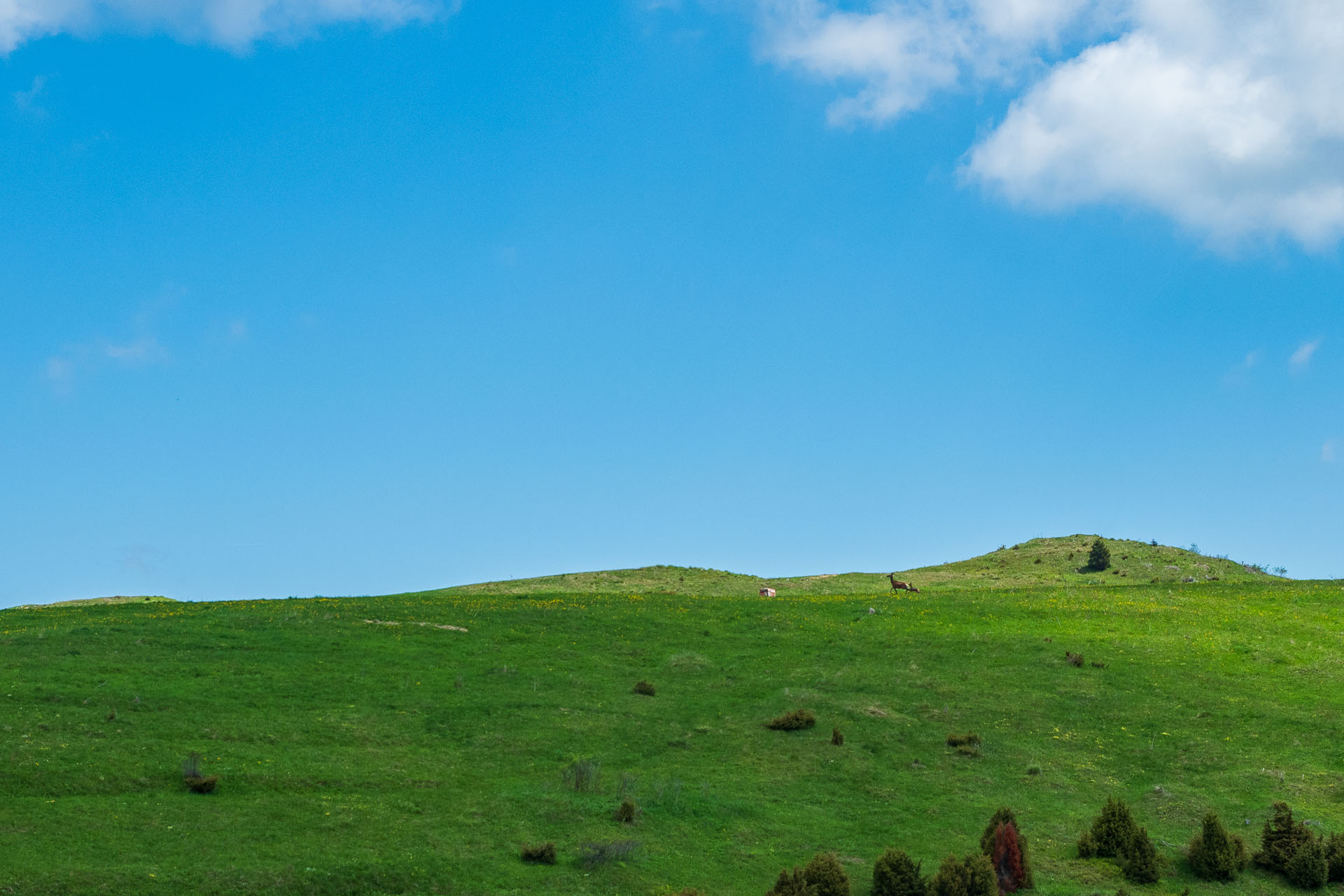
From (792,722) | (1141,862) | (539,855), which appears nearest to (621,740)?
(792,722)

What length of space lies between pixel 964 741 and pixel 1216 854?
11.0 m

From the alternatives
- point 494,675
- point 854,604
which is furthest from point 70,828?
point 854,604

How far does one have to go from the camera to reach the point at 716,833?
1191 inches

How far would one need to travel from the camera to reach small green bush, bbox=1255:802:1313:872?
97.8 feet

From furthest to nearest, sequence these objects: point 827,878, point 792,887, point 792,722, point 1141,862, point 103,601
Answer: point 103,601 → point 792,722 → point 1141,862 → point 827,878 → point 792,887

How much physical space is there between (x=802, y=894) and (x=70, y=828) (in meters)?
19.0

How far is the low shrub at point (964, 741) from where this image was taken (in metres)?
39.2

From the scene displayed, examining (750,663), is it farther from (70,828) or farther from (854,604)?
(70,828)

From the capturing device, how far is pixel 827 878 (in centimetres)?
2602

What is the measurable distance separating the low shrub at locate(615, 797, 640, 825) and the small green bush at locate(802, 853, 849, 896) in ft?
20.1

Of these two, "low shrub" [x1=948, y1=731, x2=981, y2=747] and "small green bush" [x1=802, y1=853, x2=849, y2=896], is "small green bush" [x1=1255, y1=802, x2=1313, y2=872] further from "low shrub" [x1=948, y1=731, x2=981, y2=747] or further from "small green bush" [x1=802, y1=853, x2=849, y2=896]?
"small green bush" [x1=802, y1=853, x2=849, y2=896]

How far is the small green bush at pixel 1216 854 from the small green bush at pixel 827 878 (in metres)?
11.5

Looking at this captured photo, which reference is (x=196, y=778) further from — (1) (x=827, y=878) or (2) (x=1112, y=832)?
(2) (x=1112, y=832)

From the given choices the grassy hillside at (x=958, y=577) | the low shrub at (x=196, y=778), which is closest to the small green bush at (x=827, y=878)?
the low shrub at (x=196, y=778)
